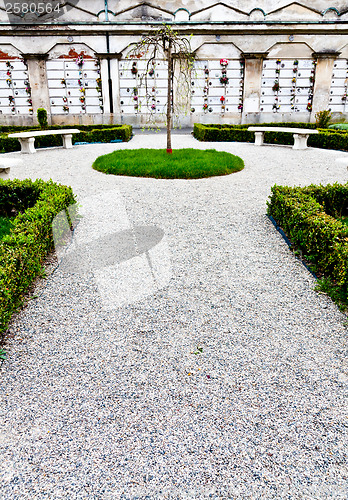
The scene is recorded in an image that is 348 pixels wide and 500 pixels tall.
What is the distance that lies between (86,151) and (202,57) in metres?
10.5

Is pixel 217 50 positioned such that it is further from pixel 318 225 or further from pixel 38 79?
pixel 318 225

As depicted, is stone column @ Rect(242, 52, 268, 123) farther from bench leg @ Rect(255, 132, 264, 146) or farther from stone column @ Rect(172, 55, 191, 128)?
bench leg @ Rect(255, 132, 264, 146)

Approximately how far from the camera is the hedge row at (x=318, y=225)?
Result: 363 cm

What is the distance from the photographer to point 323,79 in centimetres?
1902

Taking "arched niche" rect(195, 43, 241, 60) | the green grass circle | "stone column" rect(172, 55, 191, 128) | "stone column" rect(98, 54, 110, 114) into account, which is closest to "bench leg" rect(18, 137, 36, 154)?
the green grass circle

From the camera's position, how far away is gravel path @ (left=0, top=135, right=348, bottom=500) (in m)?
1.89

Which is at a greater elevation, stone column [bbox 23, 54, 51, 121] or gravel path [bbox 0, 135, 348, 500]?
stone column [bbox 23, 54, 51, 121]

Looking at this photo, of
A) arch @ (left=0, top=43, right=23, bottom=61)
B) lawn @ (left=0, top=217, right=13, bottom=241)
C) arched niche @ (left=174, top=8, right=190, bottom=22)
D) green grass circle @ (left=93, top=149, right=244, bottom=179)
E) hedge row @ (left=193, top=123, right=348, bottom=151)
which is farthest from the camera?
arched niche @ (left=174, top=8, right=190, bottom=22)

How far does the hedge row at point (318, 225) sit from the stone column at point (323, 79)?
16271 millimetres

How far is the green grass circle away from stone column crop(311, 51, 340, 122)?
12.2m

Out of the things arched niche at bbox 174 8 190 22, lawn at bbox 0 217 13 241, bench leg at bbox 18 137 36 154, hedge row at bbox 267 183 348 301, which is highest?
arched niche at bbox 174 8 190 22

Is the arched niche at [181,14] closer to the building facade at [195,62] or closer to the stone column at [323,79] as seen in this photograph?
the building facade at [195,62]

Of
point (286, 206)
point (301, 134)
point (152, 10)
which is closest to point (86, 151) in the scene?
point (301, 134)

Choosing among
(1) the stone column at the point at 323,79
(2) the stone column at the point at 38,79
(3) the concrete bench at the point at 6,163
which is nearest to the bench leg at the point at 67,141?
(3) the concrete bench at the point at 6,163
